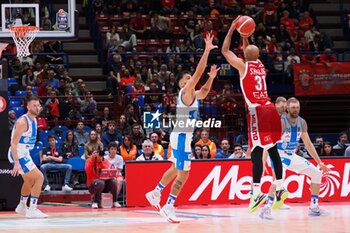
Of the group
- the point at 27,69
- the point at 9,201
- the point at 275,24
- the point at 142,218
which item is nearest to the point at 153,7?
the point at 275,24

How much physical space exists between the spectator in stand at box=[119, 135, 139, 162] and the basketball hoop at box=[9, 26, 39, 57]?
3.13 meters

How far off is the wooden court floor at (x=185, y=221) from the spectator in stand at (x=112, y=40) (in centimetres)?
884

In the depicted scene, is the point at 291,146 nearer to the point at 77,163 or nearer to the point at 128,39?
the point at 77,163

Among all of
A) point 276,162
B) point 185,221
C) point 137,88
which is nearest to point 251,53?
point 276,162

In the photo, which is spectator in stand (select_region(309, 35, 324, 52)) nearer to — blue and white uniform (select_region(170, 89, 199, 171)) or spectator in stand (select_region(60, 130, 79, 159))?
spectator in stand (select_region(60, 130, 79, 159))

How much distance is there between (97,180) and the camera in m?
15.4

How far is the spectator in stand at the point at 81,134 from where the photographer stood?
18.3 metres

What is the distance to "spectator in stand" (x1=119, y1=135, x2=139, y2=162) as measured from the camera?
16828 mm

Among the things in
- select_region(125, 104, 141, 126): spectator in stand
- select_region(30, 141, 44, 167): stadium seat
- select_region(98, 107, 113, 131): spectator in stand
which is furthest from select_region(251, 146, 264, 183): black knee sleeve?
select_region(125, 104, 141, 126): spectator in stand

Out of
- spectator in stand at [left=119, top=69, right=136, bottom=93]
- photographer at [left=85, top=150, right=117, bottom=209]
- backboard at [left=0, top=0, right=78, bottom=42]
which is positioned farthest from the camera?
spectator in stand at [left=119, top=69, right=136, bottom=93]

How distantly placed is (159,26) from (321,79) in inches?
194

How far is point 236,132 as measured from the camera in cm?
2022

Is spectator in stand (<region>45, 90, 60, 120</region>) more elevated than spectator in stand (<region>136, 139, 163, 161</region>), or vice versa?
spectator in stand (<region>45, 90, 60, 120</region>)

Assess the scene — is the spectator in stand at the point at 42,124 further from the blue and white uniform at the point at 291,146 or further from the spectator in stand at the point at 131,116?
the blue and white uniform at the point at 291,146
